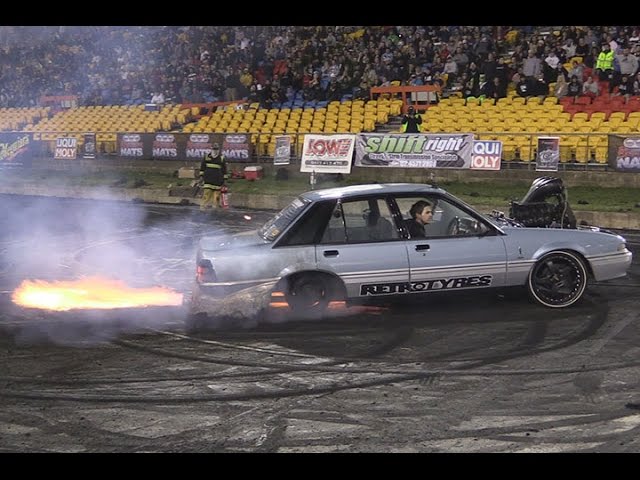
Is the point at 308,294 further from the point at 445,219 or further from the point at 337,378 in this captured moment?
the point at 337,378

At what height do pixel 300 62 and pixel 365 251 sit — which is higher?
pixel 300 62

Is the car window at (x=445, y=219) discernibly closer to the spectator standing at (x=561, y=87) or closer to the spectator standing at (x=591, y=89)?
→ the spectator standing at (x=591, y=89)

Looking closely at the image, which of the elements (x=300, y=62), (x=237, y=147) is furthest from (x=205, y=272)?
(x=300, y=62)

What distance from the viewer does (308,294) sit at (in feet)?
27.2

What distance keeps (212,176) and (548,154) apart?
7402 mm

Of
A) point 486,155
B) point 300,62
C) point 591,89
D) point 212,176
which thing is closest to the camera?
point 212,176

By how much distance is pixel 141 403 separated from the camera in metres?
6.05

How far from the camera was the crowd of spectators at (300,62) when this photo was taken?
22844mm

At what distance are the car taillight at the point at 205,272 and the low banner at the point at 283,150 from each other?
13.6 metres

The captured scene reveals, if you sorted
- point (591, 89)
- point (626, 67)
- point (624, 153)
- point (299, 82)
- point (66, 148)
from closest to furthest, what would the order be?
point (624, 153) < point (591, 89) < point (626, 67) < point (66, 148) < point (299, 82)

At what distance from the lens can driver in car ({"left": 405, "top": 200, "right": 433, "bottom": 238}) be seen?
8438 millimetres

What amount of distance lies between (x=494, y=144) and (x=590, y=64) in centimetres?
588

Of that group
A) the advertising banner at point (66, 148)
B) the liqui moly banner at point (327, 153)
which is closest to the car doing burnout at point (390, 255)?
the liqui moly banner at point (327, 153)

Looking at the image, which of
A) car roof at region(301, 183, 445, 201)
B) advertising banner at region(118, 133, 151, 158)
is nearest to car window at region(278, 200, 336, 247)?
car roof at region(301, 183, 445, 201)
